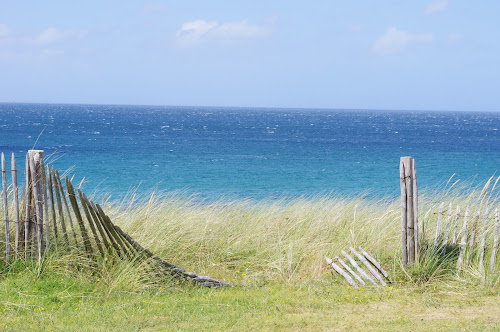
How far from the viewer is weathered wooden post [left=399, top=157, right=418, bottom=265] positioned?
6941mm

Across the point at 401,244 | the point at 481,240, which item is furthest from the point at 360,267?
the point at 481,240

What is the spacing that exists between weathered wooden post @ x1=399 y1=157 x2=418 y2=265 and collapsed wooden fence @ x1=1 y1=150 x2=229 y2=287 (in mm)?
2343

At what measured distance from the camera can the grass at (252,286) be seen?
5.57m

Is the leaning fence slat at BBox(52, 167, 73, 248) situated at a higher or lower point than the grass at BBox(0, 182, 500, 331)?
higher

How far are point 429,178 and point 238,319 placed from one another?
1066 inches

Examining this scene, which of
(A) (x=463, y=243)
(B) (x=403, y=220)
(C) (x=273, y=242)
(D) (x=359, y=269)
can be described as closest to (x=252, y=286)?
(D) (x=359, y=269)

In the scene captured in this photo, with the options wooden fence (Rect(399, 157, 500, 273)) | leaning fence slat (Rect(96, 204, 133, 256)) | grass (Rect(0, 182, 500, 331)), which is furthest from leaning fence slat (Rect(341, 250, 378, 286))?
leaning fence slat (Rect(96, 204, 133, 256))

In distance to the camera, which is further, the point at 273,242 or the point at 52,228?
the point at 273,242

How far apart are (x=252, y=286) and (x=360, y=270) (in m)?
1.37

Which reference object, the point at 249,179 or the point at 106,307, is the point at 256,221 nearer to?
the point at 106,307

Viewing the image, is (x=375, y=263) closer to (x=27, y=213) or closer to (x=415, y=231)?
(x=415, y=231)

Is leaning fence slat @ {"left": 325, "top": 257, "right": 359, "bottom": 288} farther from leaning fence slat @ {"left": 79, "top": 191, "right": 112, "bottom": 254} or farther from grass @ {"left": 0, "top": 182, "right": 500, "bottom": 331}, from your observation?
leaning fence slat @ {"left": 79, "top": 191, "right": 112, "bottom": 254}

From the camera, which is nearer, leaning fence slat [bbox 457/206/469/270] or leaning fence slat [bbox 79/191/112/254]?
leaning fence slat [bbox 79/191/112/254]

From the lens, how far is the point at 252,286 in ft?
22.7
